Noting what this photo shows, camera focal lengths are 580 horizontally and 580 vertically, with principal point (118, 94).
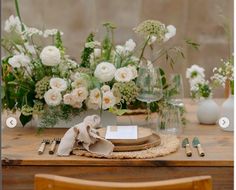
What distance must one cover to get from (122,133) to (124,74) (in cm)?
29

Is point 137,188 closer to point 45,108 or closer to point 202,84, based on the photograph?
point 45,108

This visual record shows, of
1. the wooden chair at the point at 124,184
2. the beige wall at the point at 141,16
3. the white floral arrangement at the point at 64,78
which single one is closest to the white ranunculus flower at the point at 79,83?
the white floral arrangement at the point at 64,78

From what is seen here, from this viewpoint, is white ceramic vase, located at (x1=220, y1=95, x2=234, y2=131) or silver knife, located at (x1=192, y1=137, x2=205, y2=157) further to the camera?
white ceramic vase, located at (x1=220, y1=95, x2=234, y2=131)

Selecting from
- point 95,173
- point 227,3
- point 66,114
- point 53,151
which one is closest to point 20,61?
point 66,114

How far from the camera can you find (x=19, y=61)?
214 centimetres

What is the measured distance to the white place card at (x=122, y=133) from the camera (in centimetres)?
182

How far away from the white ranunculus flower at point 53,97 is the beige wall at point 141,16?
184 cm

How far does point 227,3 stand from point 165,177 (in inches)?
92.5

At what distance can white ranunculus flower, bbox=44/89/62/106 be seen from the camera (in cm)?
205

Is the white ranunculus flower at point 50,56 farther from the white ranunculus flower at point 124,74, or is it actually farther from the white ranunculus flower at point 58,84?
the white ranunculus flower at point 124,74

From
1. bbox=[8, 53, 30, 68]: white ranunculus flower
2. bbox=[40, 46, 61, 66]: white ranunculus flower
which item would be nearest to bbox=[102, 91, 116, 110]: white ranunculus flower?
bbox=[40, 46, 61, 66]: white ranunculus flower

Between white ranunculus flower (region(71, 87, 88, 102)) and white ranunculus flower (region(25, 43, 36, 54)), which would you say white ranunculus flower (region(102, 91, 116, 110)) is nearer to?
white ranunculus flower (region(71, 87, 88, 102))

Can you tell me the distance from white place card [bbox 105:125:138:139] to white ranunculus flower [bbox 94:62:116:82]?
0.22 metres

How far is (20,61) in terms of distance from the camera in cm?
214
